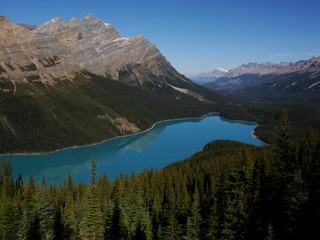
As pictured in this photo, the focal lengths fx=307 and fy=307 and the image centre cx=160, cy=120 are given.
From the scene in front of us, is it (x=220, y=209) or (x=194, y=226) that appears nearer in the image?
(x=220, y=209)

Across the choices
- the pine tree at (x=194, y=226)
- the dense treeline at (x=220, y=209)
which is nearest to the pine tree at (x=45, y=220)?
the dense treeline at (x=220, y=209)

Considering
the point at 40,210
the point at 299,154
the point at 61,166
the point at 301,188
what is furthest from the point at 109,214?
the point at 61,166

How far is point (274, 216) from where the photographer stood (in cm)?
3869

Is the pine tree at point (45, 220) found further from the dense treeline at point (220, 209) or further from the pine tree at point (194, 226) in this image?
the pine tree at point (194, 226)

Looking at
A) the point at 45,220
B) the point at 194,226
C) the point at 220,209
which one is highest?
the point at 220,209

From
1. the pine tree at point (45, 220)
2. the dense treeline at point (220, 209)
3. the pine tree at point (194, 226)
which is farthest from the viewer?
the pine tree at point (45, 220)

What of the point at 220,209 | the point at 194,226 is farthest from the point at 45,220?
the point at 220,209

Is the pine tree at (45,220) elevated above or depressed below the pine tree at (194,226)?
below

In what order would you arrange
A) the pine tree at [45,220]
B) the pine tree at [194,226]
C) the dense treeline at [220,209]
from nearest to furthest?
the dense treeline at [220,209] → the pine tree at [194,226] → the pine tree at [45,220]

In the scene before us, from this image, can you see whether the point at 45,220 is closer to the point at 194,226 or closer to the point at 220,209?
the point at 194,226

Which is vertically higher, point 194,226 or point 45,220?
point 194,226

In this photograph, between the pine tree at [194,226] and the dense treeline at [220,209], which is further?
the pine tree at [194,226]

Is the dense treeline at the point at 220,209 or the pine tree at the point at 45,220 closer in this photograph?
the dense treeline at the point at 220,209

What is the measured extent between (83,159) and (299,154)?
5062 inches
